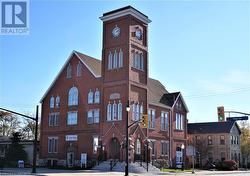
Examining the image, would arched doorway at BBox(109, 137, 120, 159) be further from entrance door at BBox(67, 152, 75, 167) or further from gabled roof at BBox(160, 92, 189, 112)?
gabled roof at BBox(160, 92, 189, 112)

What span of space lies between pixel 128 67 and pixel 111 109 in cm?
589

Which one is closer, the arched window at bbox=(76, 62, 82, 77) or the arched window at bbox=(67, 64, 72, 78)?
the arched window at bbox=(76, 62, 82, 77)

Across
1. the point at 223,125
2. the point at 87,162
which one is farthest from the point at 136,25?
the point at 223,125

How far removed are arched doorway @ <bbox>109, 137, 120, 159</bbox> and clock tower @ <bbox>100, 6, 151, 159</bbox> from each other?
1.52 meters

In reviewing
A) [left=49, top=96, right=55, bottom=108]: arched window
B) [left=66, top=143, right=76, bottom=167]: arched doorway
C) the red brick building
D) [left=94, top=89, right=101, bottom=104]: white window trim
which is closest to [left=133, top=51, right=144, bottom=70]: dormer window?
the red brick building

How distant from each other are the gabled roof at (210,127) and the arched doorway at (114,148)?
3918 centimetres

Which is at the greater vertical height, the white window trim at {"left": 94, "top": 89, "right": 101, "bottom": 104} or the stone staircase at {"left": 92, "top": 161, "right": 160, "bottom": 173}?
the white window trim at {"left": 94, "top": 89, "right": 101, "bottom": 104}

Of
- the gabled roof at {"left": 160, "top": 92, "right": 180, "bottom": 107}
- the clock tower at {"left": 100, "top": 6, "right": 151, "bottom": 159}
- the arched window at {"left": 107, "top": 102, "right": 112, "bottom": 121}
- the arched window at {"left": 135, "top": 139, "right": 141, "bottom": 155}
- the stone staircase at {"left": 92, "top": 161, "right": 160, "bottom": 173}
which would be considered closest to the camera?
the stone staircase at {"left": 92, "top": 161, "right": 160, "bottom": 173}

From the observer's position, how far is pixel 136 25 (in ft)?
174

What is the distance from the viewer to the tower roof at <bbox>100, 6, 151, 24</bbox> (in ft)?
169

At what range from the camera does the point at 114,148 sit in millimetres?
50781

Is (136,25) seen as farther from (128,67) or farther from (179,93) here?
(179,93)

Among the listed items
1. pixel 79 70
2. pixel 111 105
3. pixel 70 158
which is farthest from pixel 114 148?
pixel 79 70

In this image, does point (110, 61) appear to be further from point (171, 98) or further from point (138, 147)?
point (171, 98)
